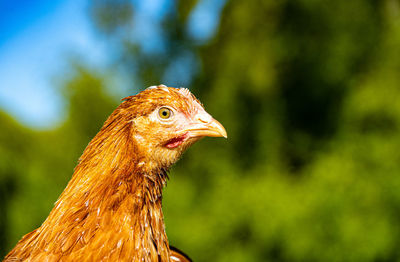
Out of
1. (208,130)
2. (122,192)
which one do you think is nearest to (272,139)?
(208,130)

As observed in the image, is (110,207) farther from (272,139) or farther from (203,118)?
(272,139)

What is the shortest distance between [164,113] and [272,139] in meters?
4.25

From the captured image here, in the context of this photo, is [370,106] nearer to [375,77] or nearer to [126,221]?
[375,77]

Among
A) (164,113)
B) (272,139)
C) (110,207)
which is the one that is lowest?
(110,207)

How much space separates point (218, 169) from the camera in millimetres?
5312

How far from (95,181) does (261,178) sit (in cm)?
412

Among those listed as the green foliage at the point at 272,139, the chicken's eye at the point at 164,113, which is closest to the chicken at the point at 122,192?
the chicken's eye at the point at 164,113

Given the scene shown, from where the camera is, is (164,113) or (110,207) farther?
(164,113)

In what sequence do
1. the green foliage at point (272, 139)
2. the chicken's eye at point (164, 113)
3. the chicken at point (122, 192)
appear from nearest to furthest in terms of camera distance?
the chicken at point (122, 192), the chicken's eye at point (164, 113), the green foliage at point (272, 139)

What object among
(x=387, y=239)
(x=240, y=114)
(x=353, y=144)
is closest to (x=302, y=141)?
(x=353, y=144)

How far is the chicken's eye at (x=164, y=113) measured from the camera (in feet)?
4.72

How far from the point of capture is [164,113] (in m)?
1.45

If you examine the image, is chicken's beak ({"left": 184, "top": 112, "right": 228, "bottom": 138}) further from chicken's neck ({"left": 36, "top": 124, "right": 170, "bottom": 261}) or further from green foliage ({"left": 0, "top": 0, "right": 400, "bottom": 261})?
green foliage ({"left": 0, "top": 0, "right": 400, "bottom": 261})

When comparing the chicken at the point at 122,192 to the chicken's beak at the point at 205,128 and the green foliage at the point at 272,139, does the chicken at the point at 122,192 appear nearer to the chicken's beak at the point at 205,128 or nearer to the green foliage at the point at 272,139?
the chicken's beak at the point at 205,128
